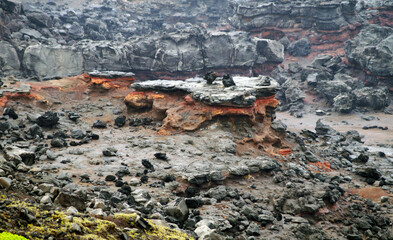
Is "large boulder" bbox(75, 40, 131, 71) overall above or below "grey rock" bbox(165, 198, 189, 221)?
below

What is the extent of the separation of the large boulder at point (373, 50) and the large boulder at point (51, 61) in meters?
26.8

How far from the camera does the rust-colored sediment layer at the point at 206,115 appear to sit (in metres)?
13.0

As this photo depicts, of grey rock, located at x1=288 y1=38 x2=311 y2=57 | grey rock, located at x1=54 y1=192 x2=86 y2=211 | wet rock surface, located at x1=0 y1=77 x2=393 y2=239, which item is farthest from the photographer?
grey rock, located at x1=288 y1=38 x2=311 y2=57

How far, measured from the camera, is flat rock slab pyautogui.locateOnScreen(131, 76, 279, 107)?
1273cm

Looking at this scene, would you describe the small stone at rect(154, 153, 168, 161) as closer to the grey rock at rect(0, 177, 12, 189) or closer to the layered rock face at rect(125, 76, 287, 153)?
the layered rock face at rect(125, 76, 287, 153)

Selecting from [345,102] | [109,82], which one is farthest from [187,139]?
[345,102]

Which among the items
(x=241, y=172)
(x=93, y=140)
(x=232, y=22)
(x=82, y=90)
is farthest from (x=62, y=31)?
(x=241, y=172)

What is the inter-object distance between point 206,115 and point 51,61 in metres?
19.5

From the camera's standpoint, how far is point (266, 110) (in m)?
14.9

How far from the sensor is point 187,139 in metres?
12.3

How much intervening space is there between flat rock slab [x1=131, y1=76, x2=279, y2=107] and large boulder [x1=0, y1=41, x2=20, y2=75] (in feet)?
50.6

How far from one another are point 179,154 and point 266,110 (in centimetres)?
577

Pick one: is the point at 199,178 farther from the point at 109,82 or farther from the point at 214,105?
the point at 109,82

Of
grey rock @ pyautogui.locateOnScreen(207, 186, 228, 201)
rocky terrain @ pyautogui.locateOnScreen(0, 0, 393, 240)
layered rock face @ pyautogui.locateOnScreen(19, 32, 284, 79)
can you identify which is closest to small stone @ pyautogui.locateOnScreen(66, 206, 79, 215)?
rocky terrain @ pyautogui.locateOnScreen(0, 0, 393, 240)
